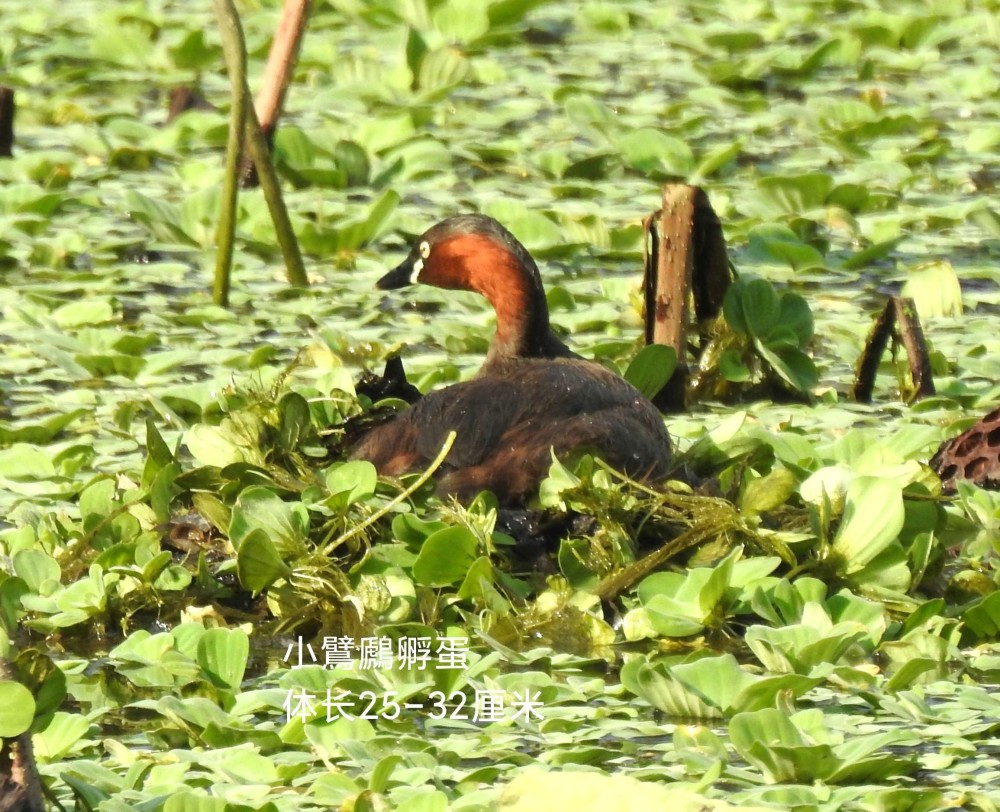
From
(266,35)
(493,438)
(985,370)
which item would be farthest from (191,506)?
(266,35)

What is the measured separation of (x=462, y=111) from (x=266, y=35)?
1099 mm

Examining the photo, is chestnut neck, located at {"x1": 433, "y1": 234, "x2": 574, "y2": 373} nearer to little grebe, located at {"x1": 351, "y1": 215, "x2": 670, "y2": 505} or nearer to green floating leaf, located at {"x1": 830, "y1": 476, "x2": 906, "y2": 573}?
little grebe, located at {"x1": 351, "y1": 215, "x2": 670, "y2": 505}

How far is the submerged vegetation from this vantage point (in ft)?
10.2

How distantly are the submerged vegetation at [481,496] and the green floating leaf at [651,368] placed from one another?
2 centimetres

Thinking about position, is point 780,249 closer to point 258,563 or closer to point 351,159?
point 351,159

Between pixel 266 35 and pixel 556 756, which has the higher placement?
pixel 266 35

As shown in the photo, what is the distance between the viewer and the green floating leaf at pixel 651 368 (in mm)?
4840

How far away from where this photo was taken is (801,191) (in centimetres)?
652

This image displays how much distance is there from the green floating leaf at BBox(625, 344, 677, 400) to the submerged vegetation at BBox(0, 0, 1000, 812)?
0.02m

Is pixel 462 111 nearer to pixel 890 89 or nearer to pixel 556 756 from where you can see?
pixel 890 89

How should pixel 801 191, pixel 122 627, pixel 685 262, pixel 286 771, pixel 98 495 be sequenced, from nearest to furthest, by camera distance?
pixel 286 771 → pixel 122 627 → pixel 98 495 → pixel 685 262 → pixel 801 191

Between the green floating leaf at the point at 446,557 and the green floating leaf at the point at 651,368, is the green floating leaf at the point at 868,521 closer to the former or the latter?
the green floating leaf at the point at 446,557

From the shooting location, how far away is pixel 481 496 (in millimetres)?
3848

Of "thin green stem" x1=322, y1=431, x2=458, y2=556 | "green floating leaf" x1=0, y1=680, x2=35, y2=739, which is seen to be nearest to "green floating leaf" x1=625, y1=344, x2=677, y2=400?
"thin green stem" x1=322, y1=431, x2=458, y2=556
